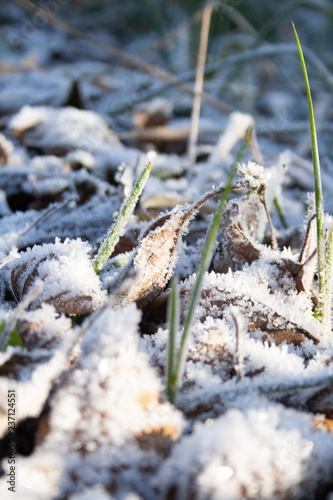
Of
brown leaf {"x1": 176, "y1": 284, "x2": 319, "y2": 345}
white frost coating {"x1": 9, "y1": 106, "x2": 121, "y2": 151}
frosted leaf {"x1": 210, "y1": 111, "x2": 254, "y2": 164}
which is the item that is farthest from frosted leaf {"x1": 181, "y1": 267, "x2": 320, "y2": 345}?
white frost coating {"x1": 9, "y1": 106, "x2": 121, "y2": 151}

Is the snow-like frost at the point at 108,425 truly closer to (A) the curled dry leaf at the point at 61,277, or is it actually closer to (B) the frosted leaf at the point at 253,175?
(A) the curled dry leaf at the point at 61,277

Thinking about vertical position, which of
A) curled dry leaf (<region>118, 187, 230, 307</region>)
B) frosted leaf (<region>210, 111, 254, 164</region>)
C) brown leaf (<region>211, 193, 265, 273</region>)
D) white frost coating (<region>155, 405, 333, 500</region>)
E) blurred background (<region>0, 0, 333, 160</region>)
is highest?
blurred background (<region>0, 0, 333, 160</region>)

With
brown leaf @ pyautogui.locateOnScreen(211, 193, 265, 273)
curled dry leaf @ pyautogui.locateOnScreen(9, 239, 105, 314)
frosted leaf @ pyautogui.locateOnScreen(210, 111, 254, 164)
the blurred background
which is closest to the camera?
curled dry leaf @ pyautogui.locateOnScreen(9, 239, 105, 314)

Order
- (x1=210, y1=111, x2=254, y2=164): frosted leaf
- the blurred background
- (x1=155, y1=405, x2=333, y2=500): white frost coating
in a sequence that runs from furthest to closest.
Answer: the blurred background, (x1=210, y1=111, x2=254, y2=164): frosted leaf, (x1=155, y1=405, x2=333, y2=500): white frost coating

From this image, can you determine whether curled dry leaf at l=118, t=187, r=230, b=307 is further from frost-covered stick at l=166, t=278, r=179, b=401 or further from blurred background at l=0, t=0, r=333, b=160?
blurred background at l=0, t=0, r=333, b=160

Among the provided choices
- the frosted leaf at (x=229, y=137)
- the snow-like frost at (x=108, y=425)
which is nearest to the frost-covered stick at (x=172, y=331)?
the snow-like frost at (x=108, y=425)

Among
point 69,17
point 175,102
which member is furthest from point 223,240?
point 69,17
